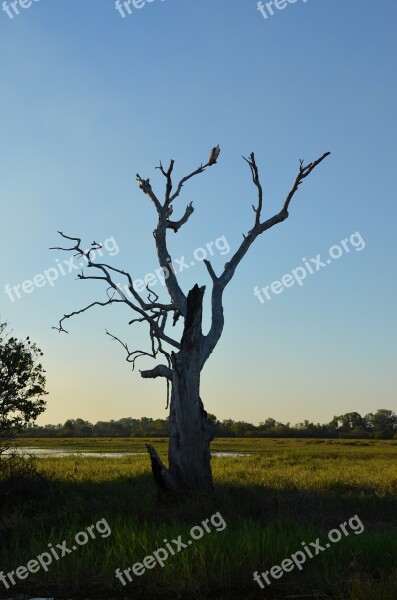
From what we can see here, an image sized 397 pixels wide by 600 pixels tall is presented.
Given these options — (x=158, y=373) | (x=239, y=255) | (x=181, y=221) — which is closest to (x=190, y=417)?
(x=158, y=373)

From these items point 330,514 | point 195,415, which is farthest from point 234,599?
point 195,415

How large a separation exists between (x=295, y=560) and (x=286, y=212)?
12.8 m

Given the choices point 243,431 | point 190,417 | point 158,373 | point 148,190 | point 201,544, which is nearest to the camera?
point 201,544

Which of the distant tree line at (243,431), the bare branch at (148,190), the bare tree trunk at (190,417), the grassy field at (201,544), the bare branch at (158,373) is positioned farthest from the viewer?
the distant tree line at (243,431)

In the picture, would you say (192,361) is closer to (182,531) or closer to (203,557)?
(182,531)

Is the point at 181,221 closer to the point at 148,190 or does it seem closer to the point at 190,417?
the point at 148,190

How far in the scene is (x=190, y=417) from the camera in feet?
54.3

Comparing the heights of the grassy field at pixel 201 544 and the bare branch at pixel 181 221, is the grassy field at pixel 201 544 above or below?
below

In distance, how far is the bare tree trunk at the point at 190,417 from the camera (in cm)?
1633

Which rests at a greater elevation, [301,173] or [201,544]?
[301,173]

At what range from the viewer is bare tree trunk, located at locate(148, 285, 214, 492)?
A: 16.3 m

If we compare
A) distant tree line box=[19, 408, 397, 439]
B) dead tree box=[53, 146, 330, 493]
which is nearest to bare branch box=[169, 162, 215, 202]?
dead tree box=[53, 146, 330, 493]

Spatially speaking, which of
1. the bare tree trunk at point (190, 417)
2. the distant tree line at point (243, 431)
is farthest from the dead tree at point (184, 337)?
the distant tree line at point (243, 431)

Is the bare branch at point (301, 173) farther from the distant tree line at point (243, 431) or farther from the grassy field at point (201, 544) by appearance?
the distant tree line at point (243, 431)
